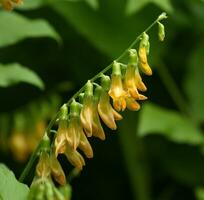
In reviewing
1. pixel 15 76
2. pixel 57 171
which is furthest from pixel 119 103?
pixel 15 76

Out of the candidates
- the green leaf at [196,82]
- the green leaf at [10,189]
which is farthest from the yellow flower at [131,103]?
the green leaf at [196,82]

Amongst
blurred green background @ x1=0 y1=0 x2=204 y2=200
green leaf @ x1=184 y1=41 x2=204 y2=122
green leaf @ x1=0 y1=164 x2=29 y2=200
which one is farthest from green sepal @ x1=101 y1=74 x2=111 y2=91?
green leaf @ x1=184 y1=41 x2=204 y2=122

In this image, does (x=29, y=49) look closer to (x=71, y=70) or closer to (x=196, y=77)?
(x=71, y=70)

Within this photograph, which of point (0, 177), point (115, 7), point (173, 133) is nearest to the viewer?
point (0, 177)

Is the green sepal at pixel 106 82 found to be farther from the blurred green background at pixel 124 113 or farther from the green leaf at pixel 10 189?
the blurred green background at pixel 124 113

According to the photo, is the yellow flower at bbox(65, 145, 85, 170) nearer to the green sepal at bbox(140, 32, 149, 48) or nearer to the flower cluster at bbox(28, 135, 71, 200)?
the flower cluster at bbox(28, 135, 71, 200)

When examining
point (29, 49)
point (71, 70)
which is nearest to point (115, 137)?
point (71, 70)

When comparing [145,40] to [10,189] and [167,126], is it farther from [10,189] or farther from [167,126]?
[167,126]
